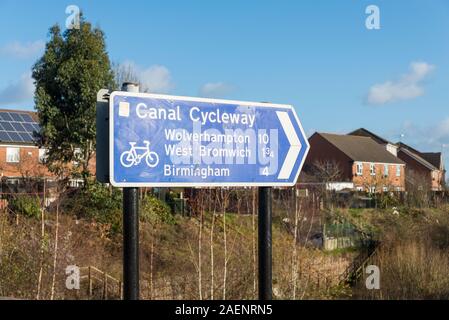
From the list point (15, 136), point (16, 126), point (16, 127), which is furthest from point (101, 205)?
point (16, 126)

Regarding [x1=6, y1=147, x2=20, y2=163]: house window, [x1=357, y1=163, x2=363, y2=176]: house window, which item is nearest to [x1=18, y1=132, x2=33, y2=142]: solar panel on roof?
[x1=6, y1=147, x2=20, y2=163]: house window

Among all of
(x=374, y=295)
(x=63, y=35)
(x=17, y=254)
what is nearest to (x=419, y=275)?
(x=374, y=295)

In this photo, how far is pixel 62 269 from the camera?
42.1 feet

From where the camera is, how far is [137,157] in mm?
3691

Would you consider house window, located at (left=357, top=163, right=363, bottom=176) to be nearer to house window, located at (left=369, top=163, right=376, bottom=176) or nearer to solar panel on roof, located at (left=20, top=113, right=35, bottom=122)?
house window, located at (left=369, top=163, right=376, bottom=176)

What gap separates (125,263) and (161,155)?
0.74 m

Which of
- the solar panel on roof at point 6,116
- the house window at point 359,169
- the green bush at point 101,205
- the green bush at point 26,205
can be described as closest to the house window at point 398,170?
the house window at point 359,169

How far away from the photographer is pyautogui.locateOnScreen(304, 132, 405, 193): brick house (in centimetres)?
5336

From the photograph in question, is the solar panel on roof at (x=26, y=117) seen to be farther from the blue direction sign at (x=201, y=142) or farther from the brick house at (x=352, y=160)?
the blue direction sign at (x=201, y=142)

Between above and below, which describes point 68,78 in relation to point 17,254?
above

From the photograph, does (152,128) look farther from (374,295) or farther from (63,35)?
(63,35)

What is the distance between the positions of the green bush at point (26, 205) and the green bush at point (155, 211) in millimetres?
3652
